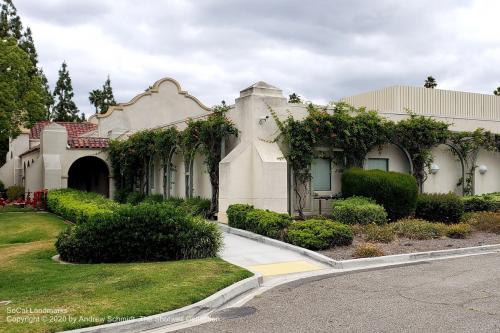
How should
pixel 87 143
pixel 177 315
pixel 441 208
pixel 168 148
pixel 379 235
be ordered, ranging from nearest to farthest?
pixel 177 315
pixel 379 235
pixel 441 208
pixel 168 148
pixel 87 143

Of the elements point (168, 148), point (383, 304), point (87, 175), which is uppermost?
point (168, 148)

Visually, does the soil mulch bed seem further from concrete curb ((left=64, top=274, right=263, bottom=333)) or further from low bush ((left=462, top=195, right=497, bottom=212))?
low bush ((left=462, top=195, right=497, bottom=212))

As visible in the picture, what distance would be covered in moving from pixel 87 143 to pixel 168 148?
250 inches

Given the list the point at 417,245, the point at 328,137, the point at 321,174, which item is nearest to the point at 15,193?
the point at 321,174

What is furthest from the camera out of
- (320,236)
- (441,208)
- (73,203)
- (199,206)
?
(73,203)

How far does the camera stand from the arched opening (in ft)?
95.0

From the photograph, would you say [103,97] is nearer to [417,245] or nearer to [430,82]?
[430,82]

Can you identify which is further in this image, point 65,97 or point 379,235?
point 65,97

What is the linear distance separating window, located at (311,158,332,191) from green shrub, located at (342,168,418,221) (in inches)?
57.3

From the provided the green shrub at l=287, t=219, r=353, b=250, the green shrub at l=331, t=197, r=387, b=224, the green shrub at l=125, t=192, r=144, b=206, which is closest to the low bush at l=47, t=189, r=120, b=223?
the green shrub at l=125, t=192, r=144, b=206

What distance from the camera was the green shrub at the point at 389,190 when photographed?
611 inches

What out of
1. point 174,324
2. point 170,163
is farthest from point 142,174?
point 174,324

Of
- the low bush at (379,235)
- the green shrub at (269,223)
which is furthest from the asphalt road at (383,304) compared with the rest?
the green shrub at (269,223)

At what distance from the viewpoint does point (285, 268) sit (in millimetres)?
9688
